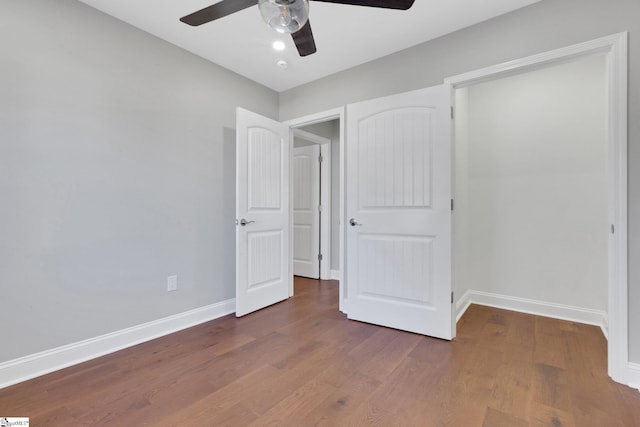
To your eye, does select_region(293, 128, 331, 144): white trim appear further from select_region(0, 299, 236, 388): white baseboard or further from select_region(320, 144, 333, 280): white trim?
→ select_region(0, 299, 236, 388): white baseboard

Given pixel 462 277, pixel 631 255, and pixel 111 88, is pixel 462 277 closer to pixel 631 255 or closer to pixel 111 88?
pixel 631 255

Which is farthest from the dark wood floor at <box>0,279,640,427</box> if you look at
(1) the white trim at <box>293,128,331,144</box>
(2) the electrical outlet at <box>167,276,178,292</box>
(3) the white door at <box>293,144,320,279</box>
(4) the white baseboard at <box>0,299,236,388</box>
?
(1) the white trim at <box>293,128,331,144</box>

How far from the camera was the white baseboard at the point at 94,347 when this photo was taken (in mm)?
1740

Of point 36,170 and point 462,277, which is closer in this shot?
point 36,170

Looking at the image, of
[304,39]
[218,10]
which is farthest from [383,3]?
[218,10]

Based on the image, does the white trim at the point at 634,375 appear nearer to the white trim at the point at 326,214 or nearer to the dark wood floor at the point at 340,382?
the dark wood floor at the point at 340,382

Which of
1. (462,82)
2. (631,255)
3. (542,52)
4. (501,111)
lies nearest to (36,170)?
(462,82)

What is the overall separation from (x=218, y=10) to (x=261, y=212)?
1.82 metres

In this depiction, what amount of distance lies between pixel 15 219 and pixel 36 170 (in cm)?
32

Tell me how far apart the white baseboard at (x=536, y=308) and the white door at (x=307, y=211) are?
208 cm

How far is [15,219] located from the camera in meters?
1.74

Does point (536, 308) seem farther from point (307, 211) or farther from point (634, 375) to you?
point (307, 211)

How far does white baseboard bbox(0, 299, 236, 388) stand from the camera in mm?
1740

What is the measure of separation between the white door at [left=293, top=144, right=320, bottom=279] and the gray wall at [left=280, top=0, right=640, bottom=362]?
4.41 ft
